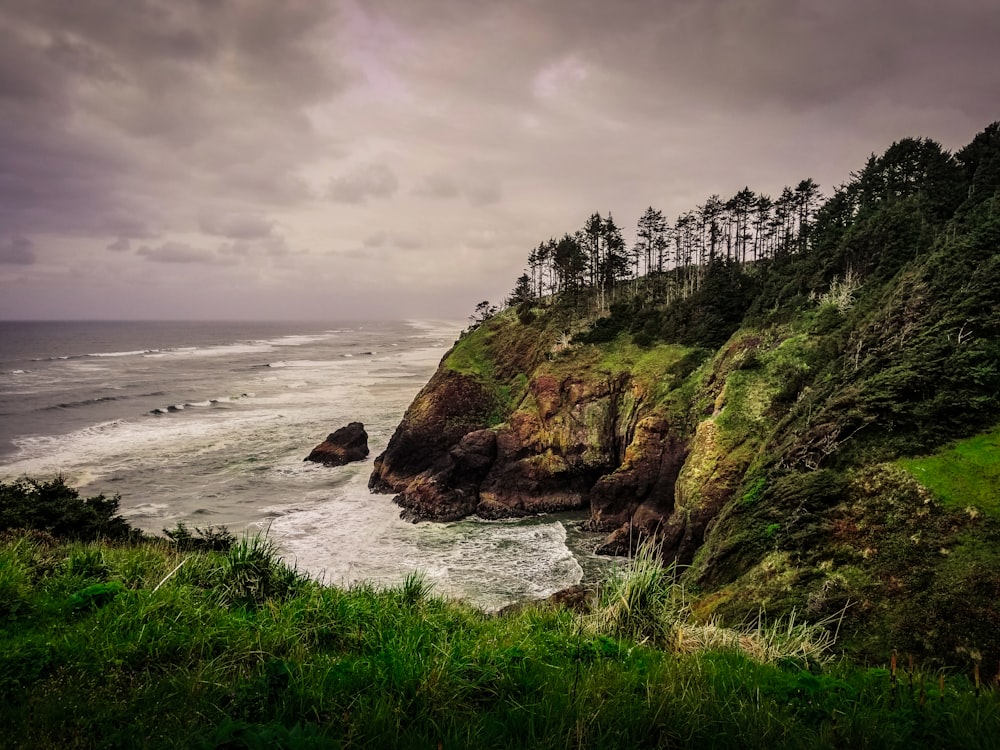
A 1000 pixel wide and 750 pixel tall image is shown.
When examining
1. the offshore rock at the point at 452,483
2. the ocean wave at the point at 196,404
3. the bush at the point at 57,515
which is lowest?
the offshore rock at the point at 452,483

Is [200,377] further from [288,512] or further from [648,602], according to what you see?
[648,602]

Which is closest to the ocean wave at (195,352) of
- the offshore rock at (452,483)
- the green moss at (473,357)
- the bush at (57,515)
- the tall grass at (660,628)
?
the green moss at (473,357)

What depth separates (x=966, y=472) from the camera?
10.0 metres

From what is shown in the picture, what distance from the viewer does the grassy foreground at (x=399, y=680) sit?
11.4 ft

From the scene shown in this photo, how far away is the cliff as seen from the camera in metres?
9.24

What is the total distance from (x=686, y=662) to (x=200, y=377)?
86116 mm

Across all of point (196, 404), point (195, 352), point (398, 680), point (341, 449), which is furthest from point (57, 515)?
point (195, 352)

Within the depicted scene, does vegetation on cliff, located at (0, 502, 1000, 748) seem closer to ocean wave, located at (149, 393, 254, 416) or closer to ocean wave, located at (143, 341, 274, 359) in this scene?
ocean wave, located at (149, 393, 254, 416)

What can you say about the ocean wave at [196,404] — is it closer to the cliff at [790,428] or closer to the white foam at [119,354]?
the cliff at [790,428]

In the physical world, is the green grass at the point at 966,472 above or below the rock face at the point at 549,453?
above

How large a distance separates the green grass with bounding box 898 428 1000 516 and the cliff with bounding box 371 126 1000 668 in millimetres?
42

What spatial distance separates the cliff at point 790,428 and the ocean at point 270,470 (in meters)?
3.37

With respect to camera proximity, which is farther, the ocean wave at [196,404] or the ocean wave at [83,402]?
the ocean wave at [83,402]

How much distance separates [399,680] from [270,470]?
3563 centimetres
